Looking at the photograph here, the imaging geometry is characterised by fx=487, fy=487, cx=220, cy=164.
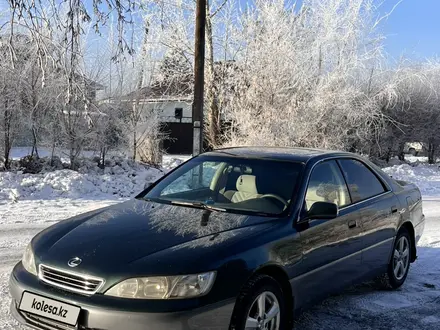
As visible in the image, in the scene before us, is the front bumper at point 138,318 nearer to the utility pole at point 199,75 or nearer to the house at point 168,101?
the utility pole at point 199,75

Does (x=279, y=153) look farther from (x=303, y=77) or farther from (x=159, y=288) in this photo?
(x=303, y=77)

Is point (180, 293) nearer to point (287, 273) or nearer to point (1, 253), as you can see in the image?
point (287, 273)

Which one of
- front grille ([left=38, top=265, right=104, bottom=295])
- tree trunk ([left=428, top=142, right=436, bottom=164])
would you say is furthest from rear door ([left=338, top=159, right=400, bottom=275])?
tree trunk ([left=428, top=142, right=436, bottom=164])

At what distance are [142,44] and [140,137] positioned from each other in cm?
343

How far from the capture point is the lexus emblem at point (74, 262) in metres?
3.08

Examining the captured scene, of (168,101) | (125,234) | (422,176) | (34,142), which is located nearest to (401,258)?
(125,234)

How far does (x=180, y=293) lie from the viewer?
2.91 metres

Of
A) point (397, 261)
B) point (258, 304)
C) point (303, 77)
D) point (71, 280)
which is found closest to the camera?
point (71, 280)

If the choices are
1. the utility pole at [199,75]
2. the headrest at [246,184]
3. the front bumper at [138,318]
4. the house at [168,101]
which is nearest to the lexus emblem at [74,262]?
the front bumper at [138,318]

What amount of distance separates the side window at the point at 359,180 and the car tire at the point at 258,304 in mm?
1567

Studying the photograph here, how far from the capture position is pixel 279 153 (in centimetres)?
472

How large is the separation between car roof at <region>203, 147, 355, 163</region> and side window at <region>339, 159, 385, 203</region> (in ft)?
0.44

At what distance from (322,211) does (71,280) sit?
1977 millimetres

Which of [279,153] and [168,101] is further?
[168,101]
